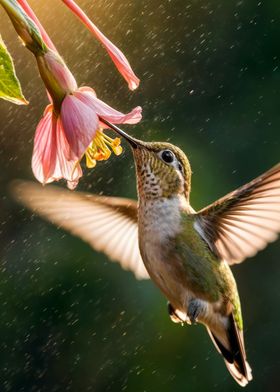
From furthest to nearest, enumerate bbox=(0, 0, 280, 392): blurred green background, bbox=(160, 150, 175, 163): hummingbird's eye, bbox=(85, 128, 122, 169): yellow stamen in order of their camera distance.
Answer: bbox=(0, 0, 280, 392): blurred green background < bbox=(160, 150, 175, 163): hummingbird's eye < bbox=(85, 128, 122, 169): yellow stamen

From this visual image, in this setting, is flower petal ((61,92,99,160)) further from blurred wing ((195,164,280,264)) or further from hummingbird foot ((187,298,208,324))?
hummingbird foot ((187,298,208,324))

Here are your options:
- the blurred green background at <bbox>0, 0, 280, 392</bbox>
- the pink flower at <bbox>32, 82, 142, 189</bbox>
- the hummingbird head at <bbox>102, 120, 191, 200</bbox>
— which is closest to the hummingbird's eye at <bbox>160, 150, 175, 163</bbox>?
the hummingbird head at <bbox>102, 120, 191, 200</bbox>

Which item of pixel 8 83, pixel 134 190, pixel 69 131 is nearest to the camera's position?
pixel 8 83

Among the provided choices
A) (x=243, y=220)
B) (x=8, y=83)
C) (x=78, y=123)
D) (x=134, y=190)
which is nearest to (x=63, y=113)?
(x=78, y=123)

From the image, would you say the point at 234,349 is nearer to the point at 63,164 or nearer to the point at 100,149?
the point at 100,149

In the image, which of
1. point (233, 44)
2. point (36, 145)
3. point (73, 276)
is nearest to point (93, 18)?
point (233, 44)

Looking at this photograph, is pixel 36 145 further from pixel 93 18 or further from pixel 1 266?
pixel 93 18

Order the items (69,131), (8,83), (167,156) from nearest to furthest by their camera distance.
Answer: (8,83)
(69,131)
(167,156)
